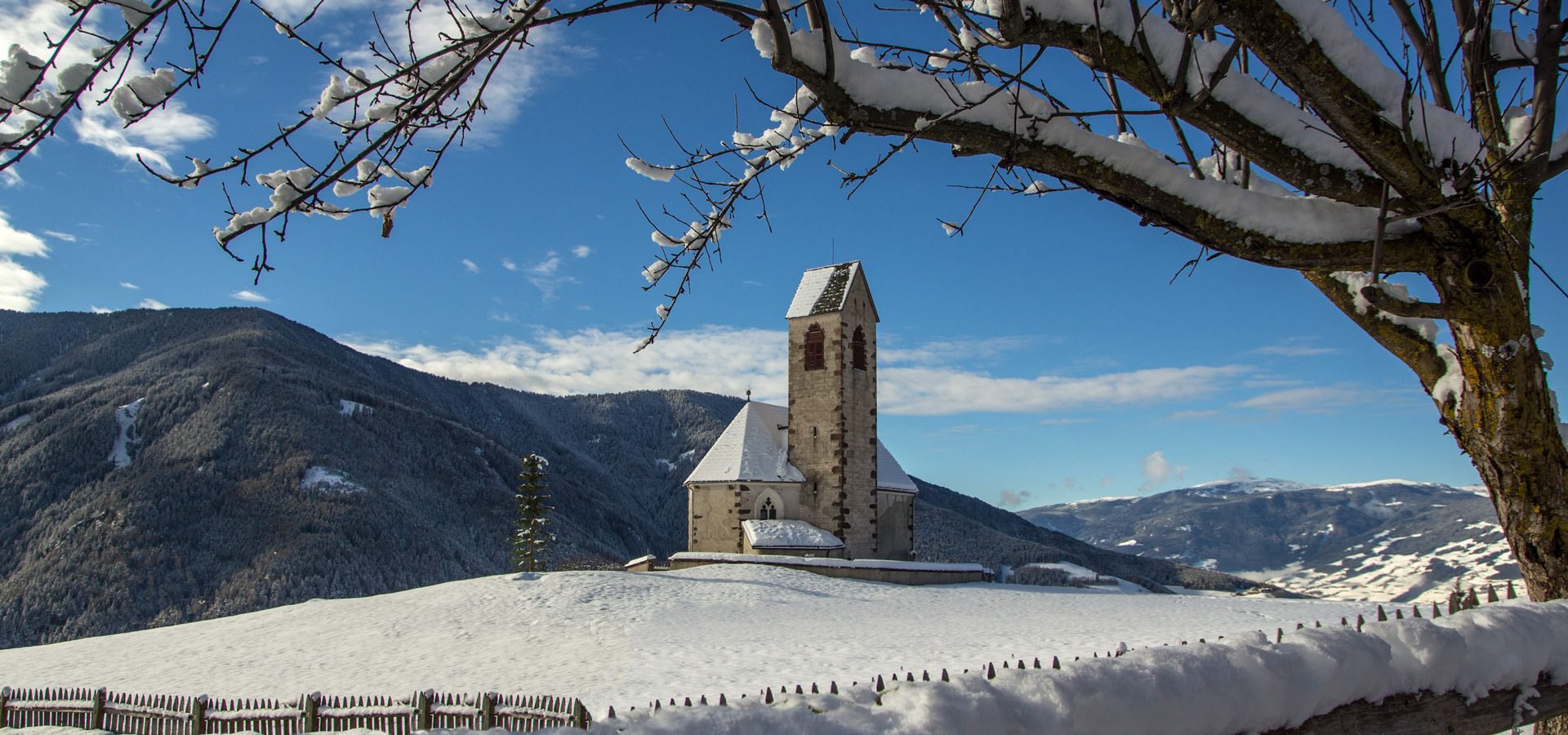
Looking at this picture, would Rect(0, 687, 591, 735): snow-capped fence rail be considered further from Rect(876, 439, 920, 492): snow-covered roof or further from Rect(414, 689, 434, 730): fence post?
Rect(876, 439, 920, 492): snow-covered roof

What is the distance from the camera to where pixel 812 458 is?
3183 centimetres

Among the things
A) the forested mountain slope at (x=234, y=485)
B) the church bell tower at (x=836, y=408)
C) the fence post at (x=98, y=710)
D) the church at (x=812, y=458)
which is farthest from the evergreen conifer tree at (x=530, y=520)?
the forested mountain slope at (x=234, y=485)

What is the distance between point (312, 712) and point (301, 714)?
0.99ft

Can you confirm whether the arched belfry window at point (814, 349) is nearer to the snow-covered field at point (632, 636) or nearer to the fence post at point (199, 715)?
the snow-covered field at point (632, 636)

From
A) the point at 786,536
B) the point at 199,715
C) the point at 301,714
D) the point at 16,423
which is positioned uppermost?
the point at 16,423

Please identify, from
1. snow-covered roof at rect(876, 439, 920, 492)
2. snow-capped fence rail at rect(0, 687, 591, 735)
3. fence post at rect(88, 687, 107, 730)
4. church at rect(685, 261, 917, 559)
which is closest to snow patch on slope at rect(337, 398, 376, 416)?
church at rect(685, 261, 917, 559)

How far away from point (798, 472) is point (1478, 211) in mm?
27198

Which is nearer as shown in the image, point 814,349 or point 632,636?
point 632,636

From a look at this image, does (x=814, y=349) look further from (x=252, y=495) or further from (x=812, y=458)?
(x=252, y=495)

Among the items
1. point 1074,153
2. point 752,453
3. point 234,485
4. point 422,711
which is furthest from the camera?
point 234,485

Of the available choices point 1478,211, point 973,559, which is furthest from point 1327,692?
point 973,559

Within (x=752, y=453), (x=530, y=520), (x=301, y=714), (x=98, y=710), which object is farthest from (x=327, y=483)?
(x=301, y=714)

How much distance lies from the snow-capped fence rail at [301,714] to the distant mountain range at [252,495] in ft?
159

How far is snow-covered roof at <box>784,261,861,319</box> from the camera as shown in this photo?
32312 millimetres
